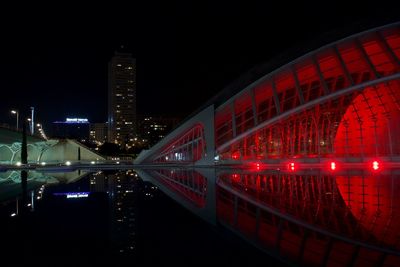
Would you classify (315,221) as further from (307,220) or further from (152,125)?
(152,125)

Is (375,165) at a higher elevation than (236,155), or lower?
lower

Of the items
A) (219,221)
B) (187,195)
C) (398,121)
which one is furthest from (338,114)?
(219,221)

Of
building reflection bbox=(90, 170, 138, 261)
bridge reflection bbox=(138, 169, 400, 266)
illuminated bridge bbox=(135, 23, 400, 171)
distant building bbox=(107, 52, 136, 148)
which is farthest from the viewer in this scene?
distant building bbox=(107, 52, 136, 148)

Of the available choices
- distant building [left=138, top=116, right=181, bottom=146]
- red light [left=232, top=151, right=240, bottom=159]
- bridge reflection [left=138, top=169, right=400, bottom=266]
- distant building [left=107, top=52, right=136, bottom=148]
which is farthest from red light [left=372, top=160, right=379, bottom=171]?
distant building [left=107, top=52, right=136, bottom=148]

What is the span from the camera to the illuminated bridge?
3219cm

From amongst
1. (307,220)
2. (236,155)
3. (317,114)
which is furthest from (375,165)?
(307,220)

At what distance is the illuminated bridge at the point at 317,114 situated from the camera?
3219 centimetres

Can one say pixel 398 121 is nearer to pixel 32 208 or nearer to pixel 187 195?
pixel 187 195

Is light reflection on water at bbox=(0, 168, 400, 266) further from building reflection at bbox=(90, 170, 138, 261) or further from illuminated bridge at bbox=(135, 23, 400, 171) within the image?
illuminated bridge at bbox=(135, 23, 400, 171)

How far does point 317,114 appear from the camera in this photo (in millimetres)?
37562

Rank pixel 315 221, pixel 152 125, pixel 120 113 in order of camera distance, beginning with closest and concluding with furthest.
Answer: pixel 315 221 → pixel 152 125 → pixel 120 113

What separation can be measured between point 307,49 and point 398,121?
9555mm

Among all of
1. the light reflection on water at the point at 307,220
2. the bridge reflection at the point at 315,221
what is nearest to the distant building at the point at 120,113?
the light reflection on water at the point at 307,220

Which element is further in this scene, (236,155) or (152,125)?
(152,125)
